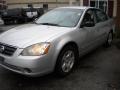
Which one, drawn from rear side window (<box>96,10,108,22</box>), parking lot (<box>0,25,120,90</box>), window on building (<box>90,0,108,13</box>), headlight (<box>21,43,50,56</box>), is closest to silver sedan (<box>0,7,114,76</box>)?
A: headlight (<box>21,43,50,56</box>)

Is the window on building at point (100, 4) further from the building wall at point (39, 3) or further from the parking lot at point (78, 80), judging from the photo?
the parking lot at point (78, 80)

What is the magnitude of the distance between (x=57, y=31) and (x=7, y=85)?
5.17ft

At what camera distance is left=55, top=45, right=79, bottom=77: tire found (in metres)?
4.66

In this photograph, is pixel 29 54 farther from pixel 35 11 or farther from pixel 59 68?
pixel 35 11

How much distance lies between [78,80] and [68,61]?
19.9 inches

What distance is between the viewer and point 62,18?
570cm

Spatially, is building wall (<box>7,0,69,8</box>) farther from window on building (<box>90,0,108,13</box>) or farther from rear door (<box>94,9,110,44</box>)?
rear door (<box>94,9,110,44</box>)

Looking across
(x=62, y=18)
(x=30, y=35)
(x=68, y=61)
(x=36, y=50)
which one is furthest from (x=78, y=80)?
(x=62, y=18)

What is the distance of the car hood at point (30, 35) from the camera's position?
4.39m

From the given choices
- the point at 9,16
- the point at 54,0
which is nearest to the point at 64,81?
the point at 9,16

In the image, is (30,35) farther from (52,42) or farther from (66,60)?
(66,60)

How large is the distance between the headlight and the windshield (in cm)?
126

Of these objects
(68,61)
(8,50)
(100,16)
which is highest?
(100,16)

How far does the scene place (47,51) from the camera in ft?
14.2
